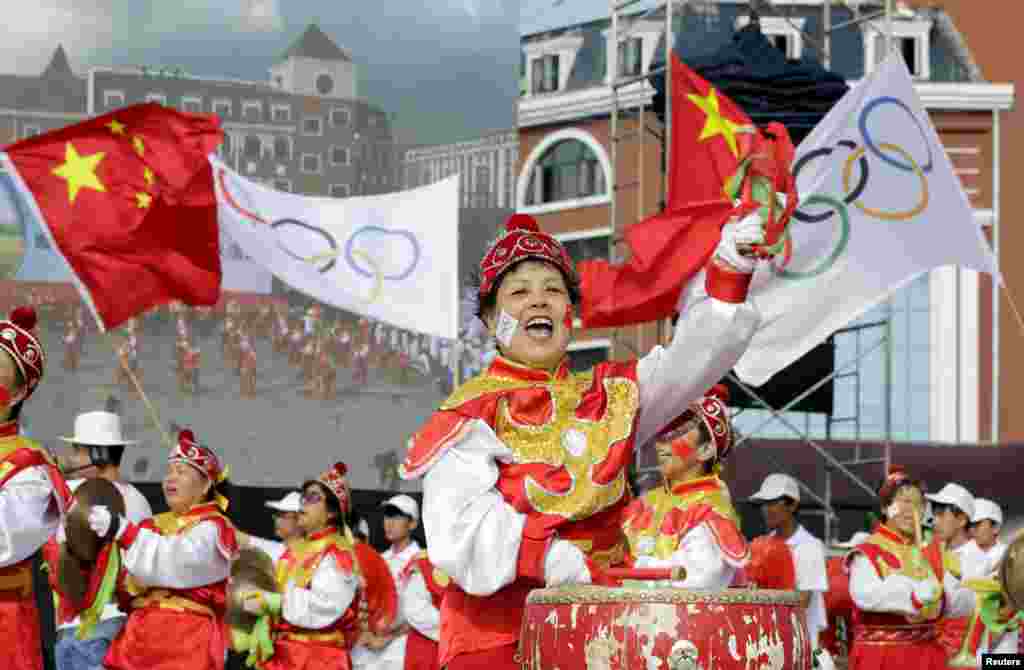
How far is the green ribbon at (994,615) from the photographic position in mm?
10719

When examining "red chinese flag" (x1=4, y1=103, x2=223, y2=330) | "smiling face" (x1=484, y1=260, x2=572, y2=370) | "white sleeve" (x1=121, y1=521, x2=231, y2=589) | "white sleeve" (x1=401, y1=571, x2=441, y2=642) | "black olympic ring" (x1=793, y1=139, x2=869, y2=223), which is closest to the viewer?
"smiling face" (x1=484, y1=260, x2=572, y2=370)

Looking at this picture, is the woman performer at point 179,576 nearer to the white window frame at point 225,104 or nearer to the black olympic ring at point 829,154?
the black olympic ring at point 829,154

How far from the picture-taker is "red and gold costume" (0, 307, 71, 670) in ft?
26.0

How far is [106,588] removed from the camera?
1061cm

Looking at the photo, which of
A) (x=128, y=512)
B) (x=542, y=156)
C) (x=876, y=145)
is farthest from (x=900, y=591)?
(x=542, y=156)

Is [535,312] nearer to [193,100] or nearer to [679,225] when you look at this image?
[679,225]

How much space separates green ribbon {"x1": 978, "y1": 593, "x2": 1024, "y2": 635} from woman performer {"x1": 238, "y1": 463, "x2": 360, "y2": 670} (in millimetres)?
3744

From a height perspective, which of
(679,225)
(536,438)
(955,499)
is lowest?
(955,499)

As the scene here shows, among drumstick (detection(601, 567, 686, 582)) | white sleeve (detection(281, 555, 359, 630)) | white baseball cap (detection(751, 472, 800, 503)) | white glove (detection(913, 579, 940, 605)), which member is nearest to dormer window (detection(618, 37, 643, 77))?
white baseball cap (detection(751, 472, 800, 503))

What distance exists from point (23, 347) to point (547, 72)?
107 ft

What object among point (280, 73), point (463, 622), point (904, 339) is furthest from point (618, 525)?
point (904, 339)

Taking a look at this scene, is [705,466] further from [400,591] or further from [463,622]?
[400,591]

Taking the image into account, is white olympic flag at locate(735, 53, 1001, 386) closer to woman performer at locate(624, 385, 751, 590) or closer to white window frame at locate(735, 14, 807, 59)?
woman performer at locate(624, 385, 751, 590)

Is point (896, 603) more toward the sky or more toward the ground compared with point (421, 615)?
more toward the sky
